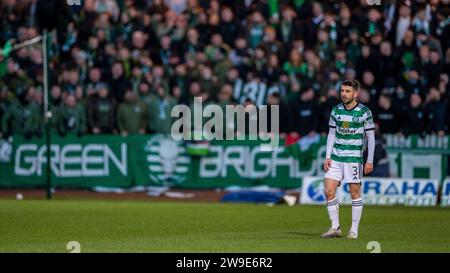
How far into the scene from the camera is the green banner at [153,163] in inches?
1086

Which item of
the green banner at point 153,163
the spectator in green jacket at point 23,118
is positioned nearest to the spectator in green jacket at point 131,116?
the green banner at point 153,163

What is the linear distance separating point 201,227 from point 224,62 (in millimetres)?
11088

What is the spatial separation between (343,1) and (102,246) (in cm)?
1601

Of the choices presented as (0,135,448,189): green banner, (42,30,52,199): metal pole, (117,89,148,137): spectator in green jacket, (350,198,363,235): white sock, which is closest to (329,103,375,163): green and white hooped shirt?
(350,198,363,235): white sock

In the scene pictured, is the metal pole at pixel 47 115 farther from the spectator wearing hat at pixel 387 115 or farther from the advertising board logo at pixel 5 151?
the spectator wearing hat at pixel 387 115

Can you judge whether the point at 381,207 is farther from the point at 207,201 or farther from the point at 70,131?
the point at 70,131

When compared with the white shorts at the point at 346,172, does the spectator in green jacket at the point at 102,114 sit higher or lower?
higher

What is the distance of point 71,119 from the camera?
29.2m

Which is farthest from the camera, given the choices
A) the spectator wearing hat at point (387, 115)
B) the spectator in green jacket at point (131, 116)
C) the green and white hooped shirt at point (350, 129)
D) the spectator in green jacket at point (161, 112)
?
the spectator in green jacket at point (131, 116)

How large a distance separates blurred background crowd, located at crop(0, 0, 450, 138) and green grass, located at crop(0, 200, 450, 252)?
359 centimetres

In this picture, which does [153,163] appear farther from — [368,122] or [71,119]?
[368,122]

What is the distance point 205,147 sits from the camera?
2797 centimetres

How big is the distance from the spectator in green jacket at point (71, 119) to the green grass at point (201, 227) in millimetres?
3696
